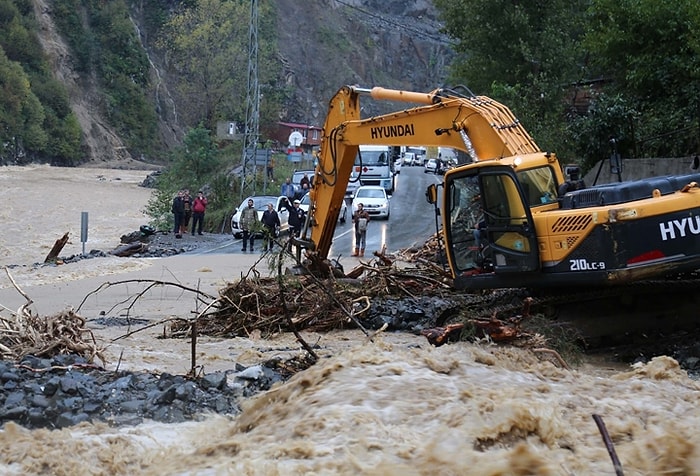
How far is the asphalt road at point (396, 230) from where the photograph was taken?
1094 inches

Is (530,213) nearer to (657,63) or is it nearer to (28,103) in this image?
(657,63)

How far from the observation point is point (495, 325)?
33.7 feet

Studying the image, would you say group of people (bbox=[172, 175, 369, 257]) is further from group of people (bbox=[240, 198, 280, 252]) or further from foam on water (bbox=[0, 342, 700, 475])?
foam on water (bbox=[0, 342, 700, 475])

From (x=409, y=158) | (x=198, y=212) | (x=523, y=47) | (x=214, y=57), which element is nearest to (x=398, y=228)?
(x=198, y=212)

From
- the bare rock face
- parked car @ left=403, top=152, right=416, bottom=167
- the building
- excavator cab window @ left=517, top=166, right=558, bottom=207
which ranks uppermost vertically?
the bare rock face

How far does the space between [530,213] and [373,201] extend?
79.5 ft

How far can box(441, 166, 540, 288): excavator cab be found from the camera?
450 inches

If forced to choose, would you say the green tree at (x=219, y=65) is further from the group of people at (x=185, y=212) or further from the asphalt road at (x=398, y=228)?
the group of people at (x=185, y=212)

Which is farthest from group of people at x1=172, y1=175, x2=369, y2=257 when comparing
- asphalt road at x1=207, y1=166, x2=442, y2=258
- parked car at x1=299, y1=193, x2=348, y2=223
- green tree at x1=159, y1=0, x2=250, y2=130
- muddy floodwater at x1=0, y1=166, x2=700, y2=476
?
green tree at x1=159, y1=0, x2=250, y2=130

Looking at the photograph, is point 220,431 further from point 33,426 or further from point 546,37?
point 546,37

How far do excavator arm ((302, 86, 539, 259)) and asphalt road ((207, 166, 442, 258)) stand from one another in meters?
6.27

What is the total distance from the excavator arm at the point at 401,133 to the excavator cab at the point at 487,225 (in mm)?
827

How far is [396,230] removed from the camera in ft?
106

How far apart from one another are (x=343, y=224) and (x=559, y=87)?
9.31 meters
